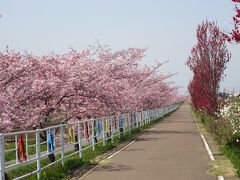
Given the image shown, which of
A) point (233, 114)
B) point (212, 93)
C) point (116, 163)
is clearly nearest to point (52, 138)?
point (116, 163)

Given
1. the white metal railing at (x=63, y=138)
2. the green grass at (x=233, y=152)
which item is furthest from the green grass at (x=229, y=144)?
the white metal railing at (x=63, y=138)

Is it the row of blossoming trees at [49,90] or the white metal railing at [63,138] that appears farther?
the row of blossoming trees at [49,90]

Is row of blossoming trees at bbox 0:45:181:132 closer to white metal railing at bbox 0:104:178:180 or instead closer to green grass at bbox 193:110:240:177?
white metal railing at bbox 0:104:178:180

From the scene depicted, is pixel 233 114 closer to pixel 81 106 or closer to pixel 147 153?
pixel 147 153

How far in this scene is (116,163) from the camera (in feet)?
53.4

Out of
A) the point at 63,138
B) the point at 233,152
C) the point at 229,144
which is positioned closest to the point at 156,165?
the point at 63,138

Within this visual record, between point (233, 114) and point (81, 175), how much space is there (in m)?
7.83

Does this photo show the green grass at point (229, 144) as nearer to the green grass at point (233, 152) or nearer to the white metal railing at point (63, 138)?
the green grass at point (233, 152)

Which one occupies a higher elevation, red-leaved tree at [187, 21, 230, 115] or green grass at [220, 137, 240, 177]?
red-leaved tree at [187, 21, 230, 115]

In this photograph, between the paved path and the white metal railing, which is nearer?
the white metal railing

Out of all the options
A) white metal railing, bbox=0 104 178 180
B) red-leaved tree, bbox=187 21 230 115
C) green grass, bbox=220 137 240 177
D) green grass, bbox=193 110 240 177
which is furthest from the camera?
red-leaved tree, bbox=187 21 230 115

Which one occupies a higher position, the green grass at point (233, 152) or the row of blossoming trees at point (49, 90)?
the row of blossoming trees at point (49, 90)

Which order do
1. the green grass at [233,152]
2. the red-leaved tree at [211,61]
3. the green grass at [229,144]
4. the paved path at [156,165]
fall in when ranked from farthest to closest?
the red-leaved tree at [211,61]
the green grass at [229,144]
the green grass at [233,152]
the paved path at [156,165]

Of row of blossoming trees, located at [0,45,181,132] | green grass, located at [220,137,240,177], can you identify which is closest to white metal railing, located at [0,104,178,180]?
row of blossoming trees, located at [0,45,181,132]
